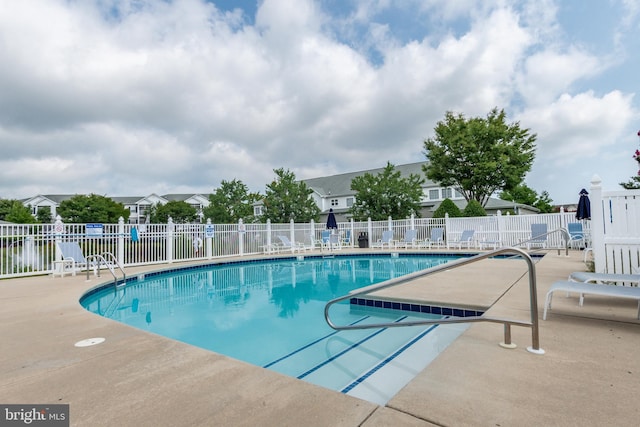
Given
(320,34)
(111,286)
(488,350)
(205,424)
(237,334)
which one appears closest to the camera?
(205,424)

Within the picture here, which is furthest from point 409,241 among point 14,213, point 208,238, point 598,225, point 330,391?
point 14,213

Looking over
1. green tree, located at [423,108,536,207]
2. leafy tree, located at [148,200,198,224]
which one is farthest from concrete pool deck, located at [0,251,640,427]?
leafy tree, located at [148,200,198,224]

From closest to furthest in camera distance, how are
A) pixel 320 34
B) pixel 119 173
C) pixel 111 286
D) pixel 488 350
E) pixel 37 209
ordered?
pixel 488 350 < pixel 111 286 < pixel 320 34 < pixel 119 173 < pixel 37 209

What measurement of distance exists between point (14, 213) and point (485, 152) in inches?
1803

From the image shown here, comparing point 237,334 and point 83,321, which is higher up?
point 83,321

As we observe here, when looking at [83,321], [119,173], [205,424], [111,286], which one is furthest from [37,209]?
[205,424]

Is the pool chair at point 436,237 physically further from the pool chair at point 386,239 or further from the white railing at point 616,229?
the white railing at point 616,229

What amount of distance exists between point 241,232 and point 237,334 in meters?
10.1

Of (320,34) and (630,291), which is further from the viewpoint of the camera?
(320,34)

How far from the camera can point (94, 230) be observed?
9438 millimetres

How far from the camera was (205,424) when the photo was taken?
1663 millimetres

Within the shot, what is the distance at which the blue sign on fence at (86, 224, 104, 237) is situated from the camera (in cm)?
934

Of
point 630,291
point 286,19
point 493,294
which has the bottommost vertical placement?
point 493,294

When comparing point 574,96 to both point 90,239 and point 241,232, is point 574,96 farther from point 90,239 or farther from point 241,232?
point 90,239
